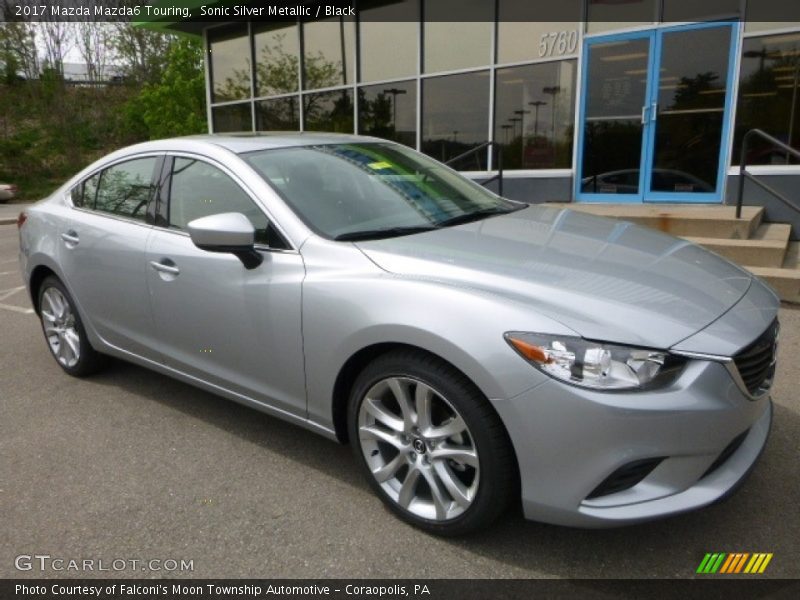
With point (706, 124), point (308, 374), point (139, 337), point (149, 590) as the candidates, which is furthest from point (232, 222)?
point (706, 124)

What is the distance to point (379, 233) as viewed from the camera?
2928 mm

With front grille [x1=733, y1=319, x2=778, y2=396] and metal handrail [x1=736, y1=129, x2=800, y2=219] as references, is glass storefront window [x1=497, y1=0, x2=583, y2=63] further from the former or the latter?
front grille [x1=733, y1=319, x2=778, y2=396]

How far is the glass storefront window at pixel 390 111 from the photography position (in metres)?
11.5

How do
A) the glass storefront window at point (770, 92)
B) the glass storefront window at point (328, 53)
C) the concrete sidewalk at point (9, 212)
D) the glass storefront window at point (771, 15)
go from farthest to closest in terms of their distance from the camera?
the concrete sidewalk at point (9, 212)
the glass storefront window at point (328, 53)
the glass storefront window at point (770, 92)
the glass storefront window at point (771, 15)

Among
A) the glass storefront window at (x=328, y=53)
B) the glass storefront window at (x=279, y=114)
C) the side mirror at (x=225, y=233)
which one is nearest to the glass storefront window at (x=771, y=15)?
the glass storefront window at (x=328, y=53)

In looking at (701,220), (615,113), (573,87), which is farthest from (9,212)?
(701,220)

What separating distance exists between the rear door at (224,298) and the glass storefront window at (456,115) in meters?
7.59

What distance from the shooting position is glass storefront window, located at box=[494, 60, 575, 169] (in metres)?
9.50

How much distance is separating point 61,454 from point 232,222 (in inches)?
65.1

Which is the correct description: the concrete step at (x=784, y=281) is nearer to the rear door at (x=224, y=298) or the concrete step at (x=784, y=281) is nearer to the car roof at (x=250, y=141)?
the car roof at (x=250, y=141)

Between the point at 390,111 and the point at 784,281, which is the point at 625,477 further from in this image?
the point at 390,111

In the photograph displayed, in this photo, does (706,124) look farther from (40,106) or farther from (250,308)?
(40,106)

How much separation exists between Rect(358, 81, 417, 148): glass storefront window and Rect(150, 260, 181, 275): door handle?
875 centimetres

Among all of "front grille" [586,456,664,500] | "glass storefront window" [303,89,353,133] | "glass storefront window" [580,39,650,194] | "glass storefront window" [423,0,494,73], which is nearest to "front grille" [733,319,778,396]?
"front grille" [586,456,664,500]
